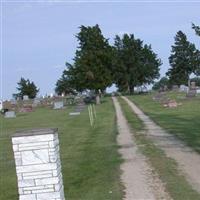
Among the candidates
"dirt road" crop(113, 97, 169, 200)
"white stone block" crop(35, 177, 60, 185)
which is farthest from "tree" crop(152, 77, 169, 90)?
"white stone block" crop(35, 177, 60, 185)

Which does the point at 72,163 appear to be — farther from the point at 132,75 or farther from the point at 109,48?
the point at 132,75

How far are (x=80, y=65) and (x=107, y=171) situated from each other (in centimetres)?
5907

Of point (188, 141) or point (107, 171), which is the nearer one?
point (107, 171)

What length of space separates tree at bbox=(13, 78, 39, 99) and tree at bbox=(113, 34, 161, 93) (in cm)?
1834

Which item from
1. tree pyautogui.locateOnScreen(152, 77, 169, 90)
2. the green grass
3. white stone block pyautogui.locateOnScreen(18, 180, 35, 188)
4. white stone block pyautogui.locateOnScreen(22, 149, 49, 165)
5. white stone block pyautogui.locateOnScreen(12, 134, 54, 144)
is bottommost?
the green grass

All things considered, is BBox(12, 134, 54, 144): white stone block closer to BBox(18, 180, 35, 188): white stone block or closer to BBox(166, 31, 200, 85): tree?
BBox(18, 180, 35, 188): white stone block

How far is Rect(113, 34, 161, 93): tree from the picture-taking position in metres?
116

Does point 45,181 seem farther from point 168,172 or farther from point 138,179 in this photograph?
point 168,172

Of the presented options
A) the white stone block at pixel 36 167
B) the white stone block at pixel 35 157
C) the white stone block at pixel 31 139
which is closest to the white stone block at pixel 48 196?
the white stone block at pixel 36 167

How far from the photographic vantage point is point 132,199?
37.1ft

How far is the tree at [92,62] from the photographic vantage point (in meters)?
73.3

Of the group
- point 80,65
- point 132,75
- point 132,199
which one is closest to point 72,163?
point 132,199

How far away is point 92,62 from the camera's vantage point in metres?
73.9

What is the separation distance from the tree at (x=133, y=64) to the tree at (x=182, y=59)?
4015 millimetres
